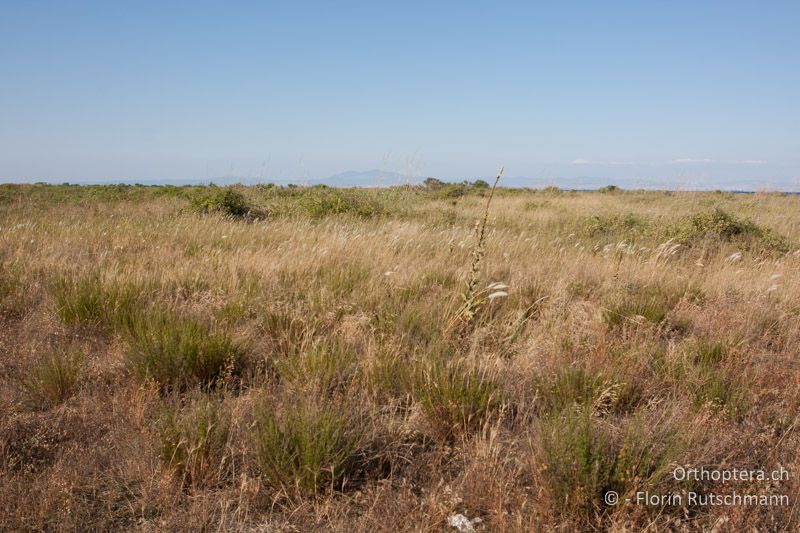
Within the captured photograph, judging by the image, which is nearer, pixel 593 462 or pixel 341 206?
pixel 593 462

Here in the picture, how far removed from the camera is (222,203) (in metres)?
10.9

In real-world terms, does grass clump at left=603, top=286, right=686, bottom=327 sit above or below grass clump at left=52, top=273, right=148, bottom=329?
below

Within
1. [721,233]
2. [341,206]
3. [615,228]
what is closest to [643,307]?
[721,233]

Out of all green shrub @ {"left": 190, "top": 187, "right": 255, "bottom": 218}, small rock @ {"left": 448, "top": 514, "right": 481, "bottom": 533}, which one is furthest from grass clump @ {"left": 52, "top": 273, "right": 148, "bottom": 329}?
green shrub @ {"left": 190, "top": 187, "right": 255, "bottom": 218}

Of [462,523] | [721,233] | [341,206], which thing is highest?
[341,206]

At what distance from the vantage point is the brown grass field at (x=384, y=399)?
1.84m

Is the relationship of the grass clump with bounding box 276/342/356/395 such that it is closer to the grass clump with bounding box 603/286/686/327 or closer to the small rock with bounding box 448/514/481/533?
the small rock with bounding box 448/514/481/533

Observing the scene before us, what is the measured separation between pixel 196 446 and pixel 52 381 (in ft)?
3.77

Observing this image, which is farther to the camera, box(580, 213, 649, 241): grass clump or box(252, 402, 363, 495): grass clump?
box(580, 213, 649, 241): grass clump

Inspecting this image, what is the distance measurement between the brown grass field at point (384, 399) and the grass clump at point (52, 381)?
0.5 inches

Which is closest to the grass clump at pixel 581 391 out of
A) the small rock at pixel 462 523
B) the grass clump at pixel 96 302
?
the small rock at pixel 462 523

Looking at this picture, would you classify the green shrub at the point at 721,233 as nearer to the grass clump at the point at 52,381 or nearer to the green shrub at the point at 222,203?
the grass clump at the point at 52,381

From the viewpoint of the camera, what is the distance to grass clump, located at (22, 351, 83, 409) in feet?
8.26

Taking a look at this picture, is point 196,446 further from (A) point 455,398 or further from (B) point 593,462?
(B) point 593,462
